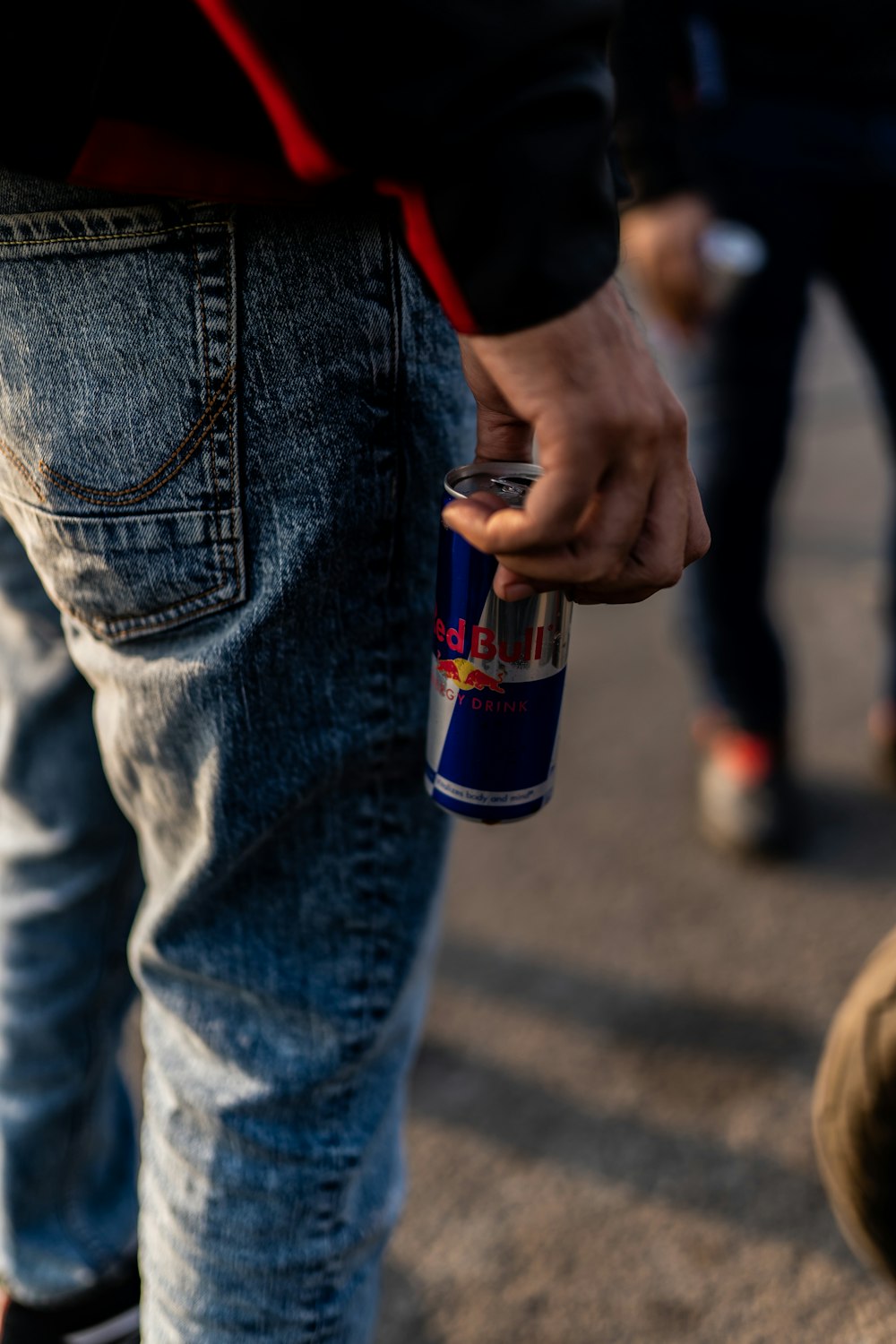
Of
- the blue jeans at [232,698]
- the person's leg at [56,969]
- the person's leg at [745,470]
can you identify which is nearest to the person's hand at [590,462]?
the blue jeans at [232,698]

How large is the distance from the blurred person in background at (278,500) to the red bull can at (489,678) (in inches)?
1.5

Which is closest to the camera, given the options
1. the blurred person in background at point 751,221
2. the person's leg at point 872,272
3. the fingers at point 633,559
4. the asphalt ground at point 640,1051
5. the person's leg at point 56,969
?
the fingers at point 633,559

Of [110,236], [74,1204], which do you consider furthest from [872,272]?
[74,1204]

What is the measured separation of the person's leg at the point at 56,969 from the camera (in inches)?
42.1

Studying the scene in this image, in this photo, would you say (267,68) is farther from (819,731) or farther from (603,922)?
(819,731)

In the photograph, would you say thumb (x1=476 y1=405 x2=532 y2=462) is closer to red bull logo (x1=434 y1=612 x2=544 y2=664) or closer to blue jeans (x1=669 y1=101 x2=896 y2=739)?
red bull logo (x1=434 y1=612 x2=544 y2=664)

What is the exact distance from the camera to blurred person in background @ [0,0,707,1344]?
1.95ft

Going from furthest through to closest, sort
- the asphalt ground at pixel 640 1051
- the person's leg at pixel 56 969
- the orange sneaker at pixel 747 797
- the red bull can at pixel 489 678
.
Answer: the orange sneaker at pixel 747 797, the asphalt ground at pixel 640 1051, the person's leg at pixel 56 969, the red bull can at pixel 489 678

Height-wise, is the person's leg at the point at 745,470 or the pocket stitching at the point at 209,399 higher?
the pocket stitching at the point at 209,399

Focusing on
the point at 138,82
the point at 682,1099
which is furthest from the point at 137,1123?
the point at 138,82

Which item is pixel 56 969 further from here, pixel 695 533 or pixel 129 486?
pixel 695 533

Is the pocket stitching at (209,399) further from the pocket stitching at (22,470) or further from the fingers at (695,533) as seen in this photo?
the fingers at (695,533)

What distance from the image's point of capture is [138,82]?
2.11ft

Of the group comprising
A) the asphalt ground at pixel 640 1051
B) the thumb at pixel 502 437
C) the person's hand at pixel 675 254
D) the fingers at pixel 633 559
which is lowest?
the asphalt ground at pixel 640 1051
